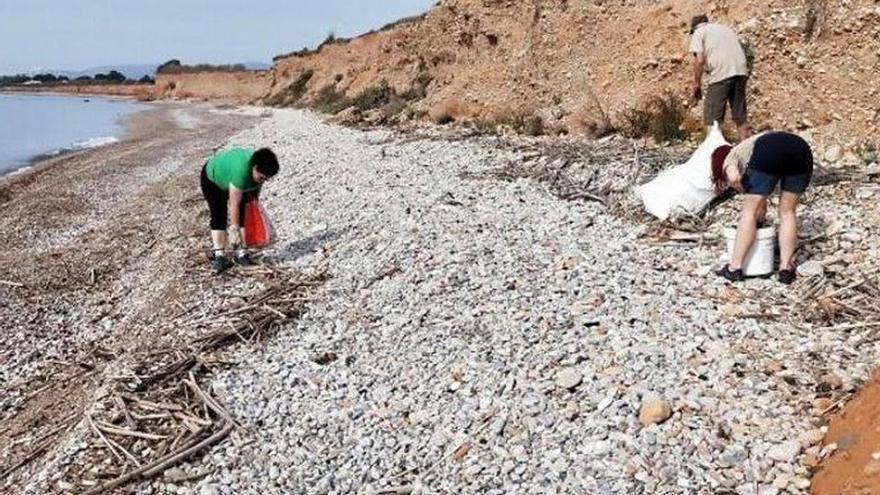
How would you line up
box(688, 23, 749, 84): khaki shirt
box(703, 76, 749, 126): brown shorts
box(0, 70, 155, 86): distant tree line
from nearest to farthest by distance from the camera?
1. box(688, 23, 749, 84): khaki shirt
2. box(703, 76, 749, 126): brown shorts
3. box(0, 70, 155, 86): distant tree line

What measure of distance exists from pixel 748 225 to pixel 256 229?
16.7 feet

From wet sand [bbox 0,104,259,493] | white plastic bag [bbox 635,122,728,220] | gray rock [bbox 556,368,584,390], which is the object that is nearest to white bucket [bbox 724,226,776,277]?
white plastic bag [bbox 635,122,728,220]

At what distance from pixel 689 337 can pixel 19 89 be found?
→ 149 m

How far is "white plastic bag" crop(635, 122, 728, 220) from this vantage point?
7.07 m

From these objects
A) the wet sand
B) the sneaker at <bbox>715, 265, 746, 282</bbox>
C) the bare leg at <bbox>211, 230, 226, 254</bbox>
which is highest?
the sneaker at <bbox>715, 265, 746, 282</bbox>

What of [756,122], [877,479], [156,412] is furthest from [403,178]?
[877,479]

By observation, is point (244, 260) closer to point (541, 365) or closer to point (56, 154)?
point (541, 365)

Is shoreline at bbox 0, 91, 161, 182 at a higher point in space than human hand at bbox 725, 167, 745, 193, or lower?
lower

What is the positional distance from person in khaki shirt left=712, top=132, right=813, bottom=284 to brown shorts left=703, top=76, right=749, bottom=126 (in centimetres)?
343

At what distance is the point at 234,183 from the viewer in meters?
7.89

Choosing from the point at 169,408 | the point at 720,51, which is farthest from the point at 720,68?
the point at 169,408

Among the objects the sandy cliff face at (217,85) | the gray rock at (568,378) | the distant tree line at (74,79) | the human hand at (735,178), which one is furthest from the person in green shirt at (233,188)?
the distant tree line at (74,79)

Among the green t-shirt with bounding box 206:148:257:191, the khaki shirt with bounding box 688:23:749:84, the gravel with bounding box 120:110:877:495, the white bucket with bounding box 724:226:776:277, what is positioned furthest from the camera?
the khaki shirt with bounding box 688:23:749:84

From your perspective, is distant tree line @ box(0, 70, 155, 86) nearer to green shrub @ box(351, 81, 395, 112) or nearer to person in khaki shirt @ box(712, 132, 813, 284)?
green shrub @ box(351, 81, 395, 112)
